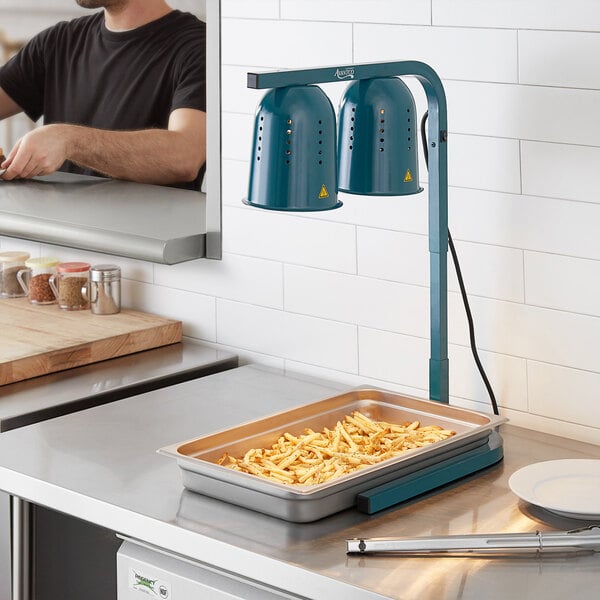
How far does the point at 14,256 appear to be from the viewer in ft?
8.66

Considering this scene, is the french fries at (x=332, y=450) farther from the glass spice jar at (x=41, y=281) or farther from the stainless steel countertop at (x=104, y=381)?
the glass spice jar at (x=41, y=281)

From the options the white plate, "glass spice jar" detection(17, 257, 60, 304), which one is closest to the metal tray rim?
the white plate

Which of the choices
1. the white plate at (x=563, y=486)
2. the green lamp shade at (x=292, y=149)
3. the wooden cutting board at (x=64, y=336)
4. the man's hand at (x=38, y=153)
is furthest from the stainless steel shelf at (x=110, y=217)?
the white plate at (x=563, y=486)

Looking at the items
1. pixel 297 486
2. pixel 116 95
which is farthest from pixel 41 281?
pixel 297 486

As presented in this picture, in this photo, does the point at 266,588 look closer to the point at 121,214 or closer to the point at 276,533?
the point at 276,533

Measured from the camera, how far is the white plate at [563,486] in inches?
60.9

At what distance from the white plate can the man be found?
3.48 ft

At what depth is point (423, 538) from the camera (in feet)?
4.78

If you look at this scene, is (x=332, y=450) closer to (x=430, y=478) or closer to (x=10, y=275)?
(x=430, y=478)

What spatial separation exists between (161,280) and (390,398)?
798 millimetres

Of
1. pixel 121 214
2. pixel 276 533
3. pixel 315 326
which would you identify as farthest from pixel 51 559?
pixel 121 214

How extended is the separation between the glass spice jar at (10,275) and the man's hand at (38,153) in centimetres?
23

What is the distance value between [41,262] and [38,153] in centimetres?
31

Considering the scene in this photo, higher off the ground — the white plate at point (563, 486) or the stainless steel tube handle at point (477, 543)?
the white plate at point (563, 486)
